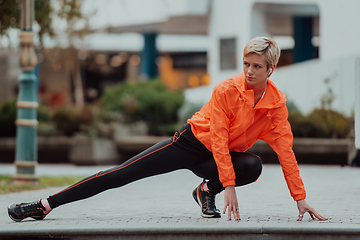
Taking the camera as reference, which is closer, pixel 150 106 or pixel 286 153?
pixel 286 153

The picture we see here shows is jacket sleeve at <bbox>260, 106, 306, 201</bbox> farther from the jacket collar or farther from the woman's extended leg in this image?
the woman's extended leg

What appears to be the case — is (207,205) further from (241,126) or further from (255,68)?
(255,68)

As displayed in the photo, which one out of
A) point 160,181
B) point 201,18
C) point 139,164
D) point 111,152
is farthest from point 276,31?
point 139,164

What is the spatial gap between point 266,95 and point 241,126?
296mm

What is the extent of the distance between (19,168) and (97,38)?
2759 centimetres

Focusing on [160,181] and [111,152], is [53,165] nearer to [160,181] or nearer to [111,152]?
[111,152]

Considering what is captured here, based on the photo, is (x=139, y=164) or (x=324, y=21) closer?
(x=139, y=164)

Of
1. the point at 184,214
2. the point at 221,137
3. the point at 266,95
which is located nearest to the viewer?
the point at 221,137

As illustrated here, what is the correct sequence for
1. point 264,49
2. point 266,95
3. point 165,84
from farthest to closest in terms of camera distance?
point 165,84 → point 266,95 → point 264,49

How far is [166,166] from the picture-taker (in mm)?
3887

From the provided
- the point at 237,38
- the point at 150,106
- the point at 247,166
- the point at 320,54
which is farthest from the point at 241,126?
the point at 237,38

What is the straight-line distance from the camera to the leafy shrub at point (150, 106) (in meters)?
12.4

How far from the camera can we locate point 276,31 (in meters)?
26.5

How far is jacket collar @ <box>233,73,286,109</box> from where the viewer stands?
3562 mm
